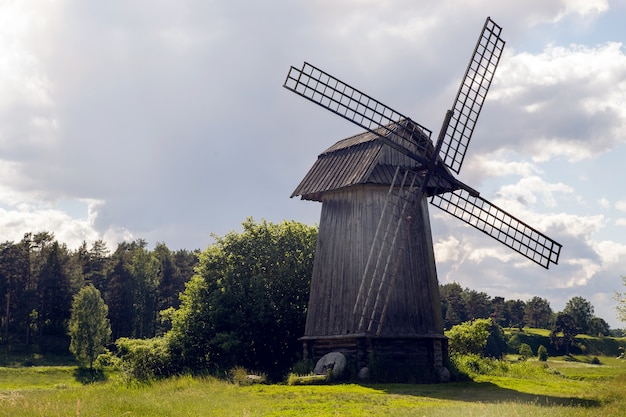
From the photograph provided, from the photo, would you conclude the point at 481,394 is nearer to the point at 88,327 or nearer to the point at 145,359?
the point at 145,359

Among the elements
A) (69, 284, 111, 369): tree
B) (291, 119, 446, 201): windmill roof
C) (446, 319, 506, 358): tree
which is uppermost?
(291, 119, 446, 201): windmill roof

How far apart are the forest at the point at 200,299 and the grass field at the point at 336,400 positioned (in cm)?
619

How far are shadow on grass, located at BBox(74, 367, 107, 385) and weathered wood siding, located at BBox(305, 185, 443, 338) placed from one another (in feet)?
138

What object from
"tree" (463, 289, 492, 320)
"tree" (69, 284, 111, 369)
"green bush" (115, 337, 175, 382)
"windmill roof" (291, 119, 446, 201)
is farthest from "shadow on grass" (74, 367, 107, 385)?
"tree" (463, 289, 492, 320)

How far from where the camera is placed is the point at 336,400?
859 inches

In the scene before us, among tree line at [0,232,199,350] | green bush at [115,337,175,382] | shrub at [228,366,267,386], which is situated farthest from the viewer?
tree line at [0,232,199,350]

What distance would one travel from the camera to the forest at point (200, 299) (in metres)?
37.2

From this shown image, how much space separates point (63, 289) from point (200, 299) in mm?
53359

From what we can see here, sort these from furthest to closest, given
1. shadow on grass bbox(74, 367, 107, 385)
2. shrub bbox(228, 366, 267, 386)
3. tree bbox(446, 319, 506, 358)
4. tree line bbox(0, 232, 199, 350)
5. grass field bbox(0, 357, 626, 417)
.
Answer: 1. tree line bbox(0, 232, 199, 350)
2. shadow on grass bbox(74, 367, 107, 385)
3. tree bbox(446, 319, 506, 358)
4. shrub bbox(228, 366, 267, 386)
5. grass field bbox(0, 357, 626, 417)

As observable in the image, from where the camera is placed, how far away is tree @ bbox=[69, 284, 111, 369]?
74688 mm

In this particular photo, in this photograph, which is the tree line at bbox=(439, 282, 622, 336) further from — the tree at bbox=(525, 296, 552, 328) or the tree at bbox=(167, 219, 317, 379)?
the tree at bbox=(167, 219, 317, 379)

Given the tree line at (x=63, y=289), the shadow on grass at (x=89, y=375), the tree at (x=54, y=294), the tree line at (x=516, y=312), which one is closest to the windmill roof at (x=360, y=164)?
the shadow on grass at (x=89, y=375)

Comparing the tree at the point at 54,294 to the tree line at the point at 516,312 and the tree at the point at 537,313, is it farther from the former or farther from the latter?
the tree at the point at 537,313

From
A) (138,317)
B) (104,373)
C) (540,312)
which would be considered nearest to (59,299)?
(138,317)
